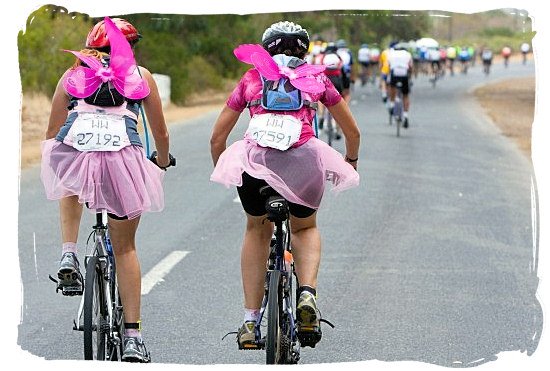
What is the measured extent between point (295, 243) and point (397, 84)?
1875 centimetres

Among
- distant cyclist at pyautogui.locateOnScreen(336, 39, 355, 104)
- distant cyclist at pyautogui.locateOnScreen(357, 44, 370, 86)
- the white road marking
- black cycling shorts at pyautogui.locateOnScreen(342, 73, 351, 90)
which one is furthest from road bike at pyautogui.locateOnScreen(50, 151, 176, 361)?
distant cyclist at pyautogui.locateOnScreen(357, 44, 370, 86)

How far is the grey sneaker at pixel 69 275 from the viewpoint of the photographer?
259 inches

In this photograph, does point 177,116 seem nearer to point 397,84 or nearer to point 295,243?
point 397,84

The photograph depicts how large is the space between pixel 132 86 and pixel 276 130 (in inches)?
27.4

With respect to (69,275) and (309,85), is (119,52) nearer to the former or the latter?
(309,85)

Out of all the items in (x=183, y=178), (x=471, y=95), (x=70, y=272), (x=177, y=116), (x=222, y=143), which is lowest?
(x=471, y=95)

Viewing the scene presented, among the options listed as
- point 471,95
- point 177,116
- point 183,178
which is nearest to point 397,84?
point 177,116

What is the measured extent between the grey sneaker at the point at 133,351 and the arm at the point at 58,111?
106cm

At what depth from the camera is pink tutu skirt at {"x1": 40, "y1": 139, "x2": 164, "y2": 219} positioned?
630cm

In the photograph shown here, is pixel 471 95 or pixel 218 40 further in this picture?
pixel 471 95

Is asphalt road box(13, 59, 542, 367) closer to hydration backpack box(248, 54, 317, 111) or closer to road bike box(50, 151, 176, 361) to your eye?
road bike box(50, 151, 176, 361)

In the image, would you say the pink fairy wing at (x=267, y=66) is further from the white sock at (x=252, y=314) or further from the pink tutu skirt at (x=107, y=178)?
the white sock at (x=252, y=314)

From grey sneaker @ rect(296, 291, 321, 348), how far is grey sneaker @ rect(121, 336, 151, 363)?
0.77 metres

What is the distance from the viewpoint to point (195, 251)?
38.4 feet
